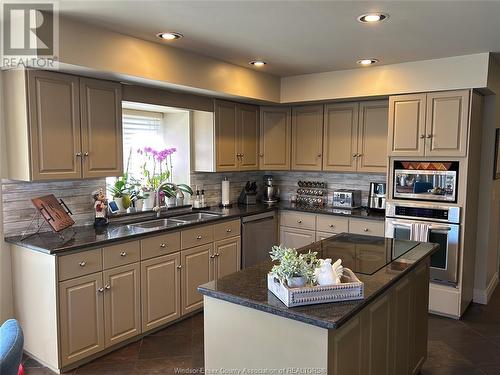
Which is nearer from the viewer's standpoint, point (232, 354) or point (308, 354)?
point (308, 354)

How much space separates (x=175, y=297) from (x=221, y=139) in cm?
180

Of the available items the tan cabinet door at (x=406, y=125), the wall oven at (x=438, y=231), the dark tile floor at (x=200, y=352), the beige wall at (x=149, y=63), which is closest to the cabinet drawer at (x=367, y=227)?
the wall oven at (x=438, y=231)

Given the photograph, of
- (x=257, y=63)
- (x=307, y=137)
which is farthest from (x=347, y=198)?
(x=257, y=63)

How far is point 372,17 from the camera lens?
103 inches

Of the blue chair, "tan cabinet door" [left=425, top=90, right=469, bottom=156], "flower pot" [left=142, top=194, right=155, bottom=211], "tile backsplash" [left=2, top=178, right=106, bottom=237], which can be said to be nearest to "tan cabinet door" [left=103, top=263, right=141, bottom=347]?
"tile backsplash" [left=2, top=178, right=106, bottom=237]

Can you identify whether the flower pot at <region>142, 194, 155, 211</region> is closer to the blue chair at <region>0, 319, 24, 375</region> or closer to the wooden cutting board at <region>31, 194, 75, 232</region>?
the wooden cutting board at <region>31, 194, 75, 232</region>

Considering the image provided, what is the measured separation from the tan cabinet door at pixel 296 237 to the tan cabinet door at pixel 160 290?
1644mm

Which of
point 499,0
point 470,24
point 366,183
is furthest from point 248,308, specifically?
point 366,183

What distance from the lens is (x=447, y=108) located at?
370 cm

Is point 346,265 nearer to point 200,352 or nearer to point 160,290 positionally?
point 200,352

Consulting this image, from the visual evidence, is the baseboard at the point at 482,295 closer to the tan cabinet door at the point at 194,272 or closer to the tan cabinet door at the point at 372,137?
the tan cabinet door at the point at 372,137

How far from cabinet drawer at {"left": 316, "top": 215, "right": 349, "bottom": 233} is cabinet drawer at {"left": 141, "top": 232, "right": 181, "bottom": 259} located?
1.72 meters

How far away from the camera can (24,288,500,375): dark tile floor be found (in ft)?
9.52

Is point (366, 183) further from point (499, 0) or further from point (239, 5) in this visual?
point (239, 5)
